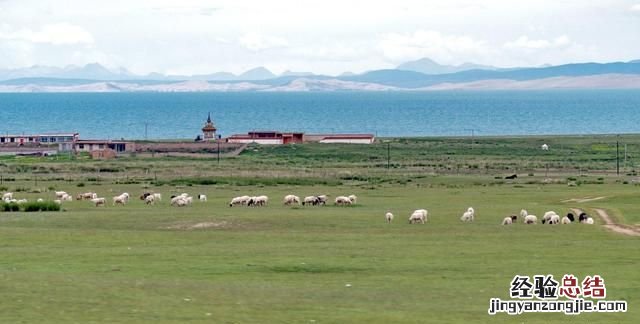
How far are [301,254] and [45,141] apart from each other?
9726 cm

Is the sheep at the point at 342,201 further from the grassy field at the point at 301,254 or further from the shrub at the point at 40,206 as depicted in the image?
the shrub at the point at 40,206

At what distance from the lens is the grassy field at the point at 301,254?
21.6m

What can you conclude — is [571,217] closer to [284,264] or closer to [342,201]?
[342,201]

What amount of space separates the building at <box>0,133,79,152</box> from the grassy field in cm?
4320

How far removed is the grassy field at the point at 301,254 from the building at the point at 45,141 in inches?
1701

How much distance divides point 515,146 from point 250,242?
86.9m

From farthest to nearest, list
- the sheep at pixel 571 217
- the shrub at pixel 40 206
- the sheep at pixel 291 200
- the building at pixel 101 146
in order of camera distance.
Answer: the building at pixel 101 146 → the sheep at pixel 291 200 → the shrub at pixel 40 206 → the sheep at pixel 571 217

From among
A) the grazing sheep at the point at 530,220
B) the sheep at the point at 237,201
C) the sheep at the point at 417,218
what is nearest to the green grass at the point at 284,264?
the sheep at the point at 417,218

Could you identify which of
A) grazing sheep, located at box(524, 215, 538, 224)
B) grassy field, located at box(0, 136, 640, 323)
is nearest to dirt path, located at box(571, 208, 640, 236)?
grassy field, located at box(0, 136, 640, 323)

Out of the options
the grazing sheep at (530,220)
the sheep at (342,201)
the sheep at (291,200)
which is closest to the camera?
the grazing sheep at (530,220)

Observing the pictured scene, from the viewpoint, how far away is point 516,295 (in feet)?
71.7

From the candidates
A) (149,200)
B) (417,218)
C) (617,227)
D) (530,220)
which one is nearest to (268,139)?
(149,200)

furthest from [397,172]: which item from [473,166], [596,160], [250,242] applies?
[250,242]

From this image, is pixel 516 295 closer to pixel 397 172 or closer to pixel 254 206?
pixel 254 206
